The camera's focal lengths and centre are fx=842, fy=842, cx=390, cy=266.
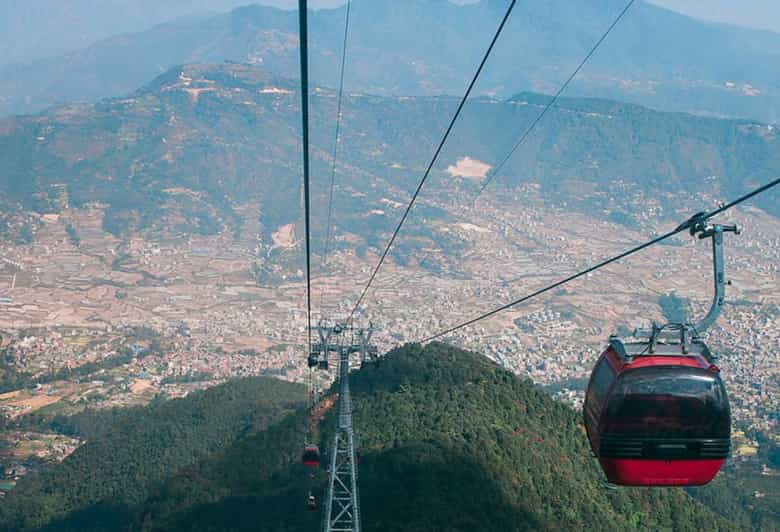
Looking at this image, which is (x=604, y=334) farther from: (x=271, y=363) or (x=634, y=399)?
(x=634, y=399)

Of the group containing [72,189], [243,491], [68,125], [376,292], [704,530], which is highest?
[68,125]

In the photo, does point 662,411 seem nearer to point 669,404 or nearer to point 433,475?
point 669,404

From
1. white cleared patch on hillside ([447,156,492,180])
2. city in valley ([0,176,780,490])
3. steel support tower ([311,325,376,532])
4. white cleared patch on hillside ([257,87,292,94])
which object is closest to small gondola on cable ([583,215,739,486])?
steel support tower ([311,325,376,532])

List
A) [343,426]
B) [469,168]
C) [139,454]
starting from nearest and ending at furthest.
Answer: [343,426], [139,454], [469,168]

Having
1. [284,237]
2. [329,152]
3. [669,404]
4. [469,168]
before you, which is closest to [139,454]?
[669,404]

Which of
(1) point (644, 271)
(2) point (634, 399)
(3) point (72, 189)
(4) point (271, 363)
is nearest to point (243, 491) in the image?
(2) point (634, 399)

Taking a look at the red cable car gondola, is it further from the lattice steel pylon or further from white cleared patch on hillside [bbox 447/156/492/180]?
white cleared patch on hillside [bbox 447/156/492/180]
